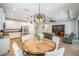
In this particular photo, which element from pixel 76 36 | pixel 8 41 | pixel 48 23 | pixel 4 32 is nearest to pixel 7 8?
pixel 4 32

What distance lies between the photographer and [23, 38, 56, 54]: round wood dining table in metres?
2.48

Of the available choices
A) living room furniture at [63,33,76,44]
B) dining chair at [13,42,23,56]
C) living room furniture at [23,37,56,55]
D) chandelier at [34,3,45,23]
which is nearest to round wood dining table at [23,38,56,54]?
living room furniture at [23,37,56,55]

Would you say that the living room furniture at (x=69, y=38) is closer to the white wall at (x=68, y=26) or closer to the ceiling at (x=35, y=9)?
the white wall at (x=68, y=26)

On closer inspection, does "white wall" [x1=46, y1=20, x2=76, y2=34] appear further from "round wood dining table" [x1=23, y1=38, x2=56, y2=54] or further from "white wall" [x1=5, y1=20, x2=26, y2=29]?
"white wall" [x1=5, y1=20, x2=26, y2=29]

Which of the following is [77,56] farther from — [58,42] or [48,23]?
[48,23]

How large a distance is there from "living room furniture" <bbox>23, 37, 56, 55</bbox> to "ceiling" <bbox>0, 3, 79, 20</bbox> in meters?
0.47

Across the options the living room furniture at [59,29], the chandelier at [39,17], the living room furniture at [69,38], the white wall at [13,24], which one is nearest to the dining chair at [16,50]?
the white wall at [13,24]

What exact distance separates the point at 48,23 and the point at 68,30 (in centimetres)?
41

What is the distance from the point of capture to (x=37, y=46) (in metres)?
2.51

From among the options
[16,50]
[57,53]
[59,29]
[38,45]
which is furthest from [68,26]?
[16,50]

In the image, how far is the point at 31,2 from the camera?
2.50 m

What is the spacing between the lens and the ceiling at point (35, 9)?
8.19 ft

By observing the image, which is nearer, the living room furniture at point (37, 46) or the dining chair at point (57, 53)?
the dining chair at point (57, 53)

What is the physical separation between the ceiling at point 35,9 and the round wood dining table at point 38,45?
47 cm
